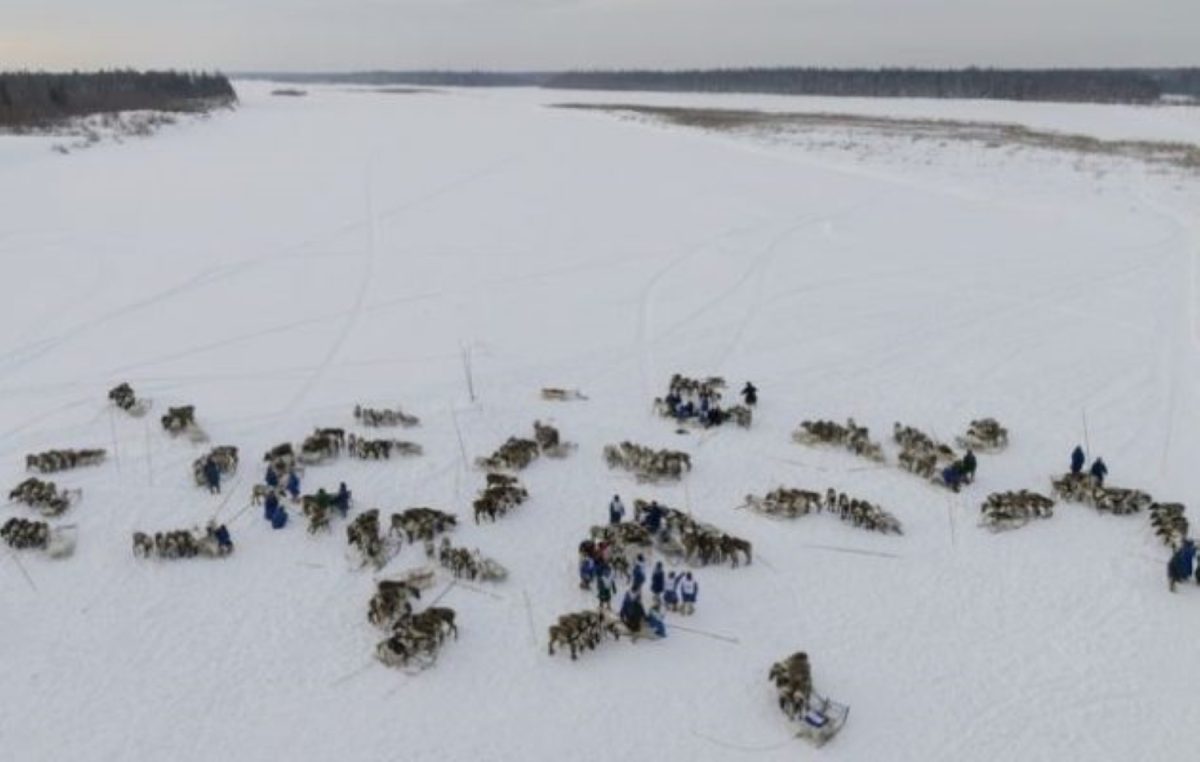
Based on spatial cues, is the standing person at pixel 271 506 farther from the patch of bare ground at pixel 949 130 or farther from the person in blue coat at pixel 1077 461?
the patch of bare ground at pixel 949 130

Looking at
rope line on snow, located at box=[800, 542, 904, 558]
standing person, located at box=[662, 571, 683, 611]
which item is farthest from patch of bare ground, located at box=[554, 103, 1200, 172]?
standing person, located at box=[662, 571, 683, 611]

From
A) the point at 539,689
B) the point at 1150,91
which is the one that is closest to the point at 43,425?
the point at 539,689

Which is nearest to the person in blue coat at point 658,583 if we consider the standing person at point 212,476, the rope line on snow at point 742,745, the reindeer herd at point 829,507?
the rope line on snow at point 742,745

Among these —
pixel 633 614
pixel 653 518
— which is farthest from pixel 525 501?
pixel 633 614

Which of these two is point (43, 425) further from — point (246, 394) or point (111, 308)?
point (111, 308)

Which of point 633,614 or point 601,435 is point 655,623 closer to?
point 633,614
